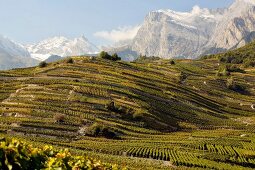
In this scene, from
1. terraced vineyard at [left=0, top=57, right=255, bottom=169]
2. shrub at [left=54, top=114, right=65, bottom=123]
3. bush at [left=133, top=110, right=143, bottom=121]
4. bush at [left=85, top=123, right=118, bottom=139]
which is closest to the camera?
terraced vineyard at [left=0, top=57, right=255, bottom=169]

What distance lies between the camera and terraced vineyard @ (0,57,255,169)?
9844cm

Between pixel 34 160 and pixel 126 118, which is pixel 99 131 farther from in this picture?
pixel 34 160

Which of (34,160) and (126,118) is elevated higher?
(34,160)

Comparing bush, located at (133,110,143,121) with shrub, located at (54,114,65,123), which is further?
bush, located at (133,110,143,121)

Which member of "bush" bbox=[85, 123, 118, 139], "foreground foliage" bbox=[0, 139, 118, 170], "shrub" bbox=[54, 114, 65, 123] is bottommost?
"bush" bbox=[85, 123, 118, 139]

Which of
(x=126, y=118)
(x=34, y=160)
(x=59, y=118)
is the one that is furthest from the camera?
(x=126, y=118)

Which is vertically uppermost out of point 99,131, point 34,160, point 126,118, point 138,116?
point 34,160

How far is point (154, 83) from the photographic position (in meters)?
185

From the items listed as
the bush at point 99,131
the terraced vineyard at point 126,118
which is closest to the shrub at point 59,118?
the terraced vineyard at point 126,118

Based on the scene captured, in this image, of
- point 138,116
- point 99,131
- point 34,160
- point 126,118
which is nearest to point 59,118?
point 99,131

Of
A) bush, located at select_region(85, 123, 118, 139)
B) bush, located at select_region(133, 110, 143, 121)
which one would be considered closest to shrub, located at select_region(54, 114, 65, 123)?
bush, located at select_region(85, 123, 118, 139)

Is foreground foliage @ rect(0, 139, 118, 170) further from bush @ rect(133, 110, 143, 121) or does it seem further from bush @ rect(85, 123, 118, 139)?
bush @ rect(133, 110, 143, 121)

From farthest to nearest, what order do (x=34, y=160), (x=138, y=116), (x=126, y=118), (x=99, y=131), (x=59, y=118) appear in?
(x=138, y=116) → (x=126, y=118) → (x=59, y=118) → (x=99, y=131) → (x=34, y=160)

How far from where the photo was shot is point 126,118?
448 ft
